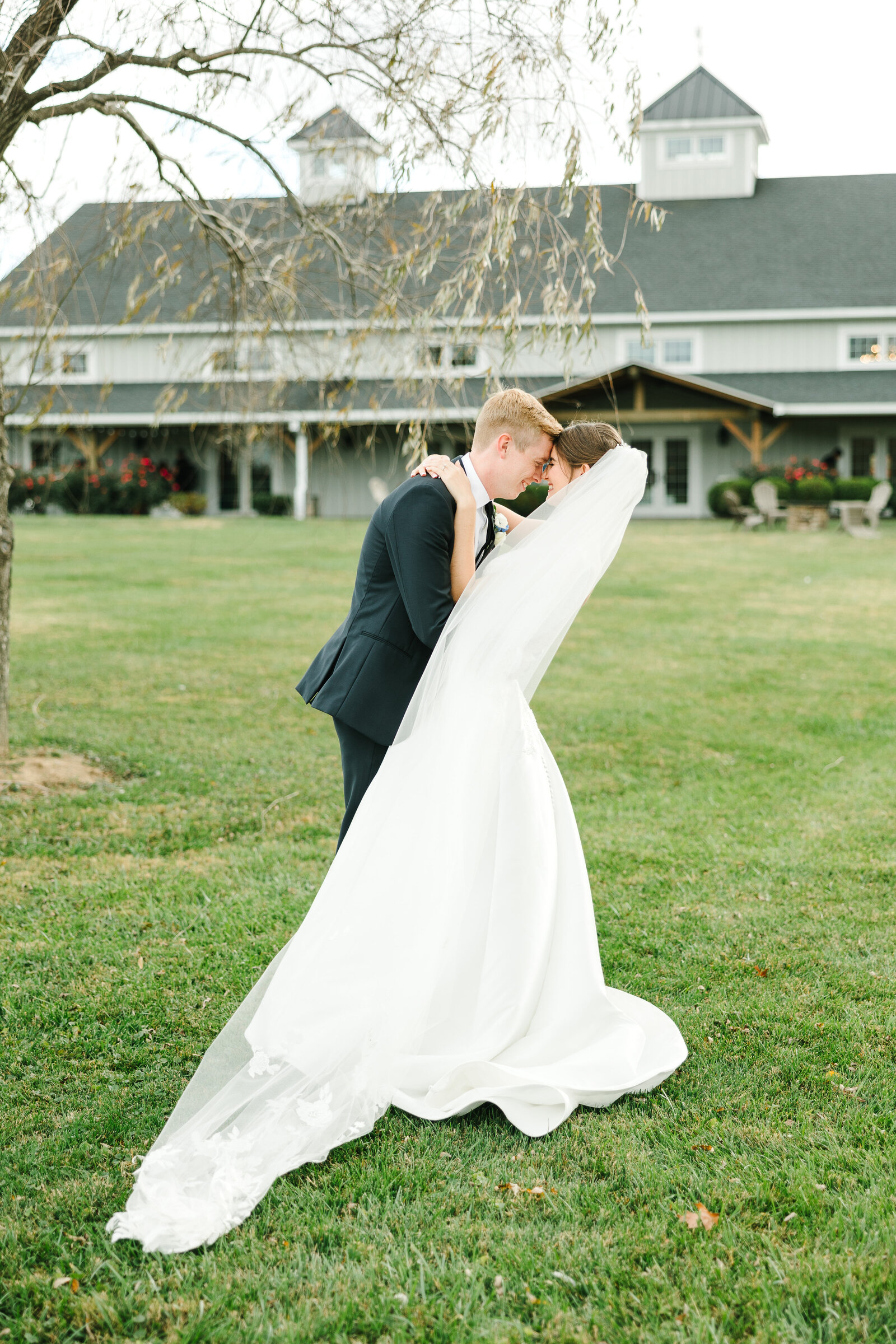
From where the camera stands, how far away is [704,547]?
2097cm

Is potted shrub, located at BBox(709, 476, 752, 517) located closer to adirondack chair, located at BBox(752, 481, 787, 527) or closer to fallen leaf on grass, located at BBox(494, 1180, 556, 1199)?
adirondack chair, located at BBox(752, 481, 787, 527)

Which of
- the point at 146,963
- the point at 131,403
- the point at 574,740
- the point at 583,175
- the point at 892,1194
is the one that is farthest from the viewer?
the point at 131,403

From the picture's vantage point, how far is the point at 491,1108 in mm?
3387

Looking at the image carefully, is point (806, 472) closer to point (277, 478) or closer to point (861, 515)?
point (861, 515)

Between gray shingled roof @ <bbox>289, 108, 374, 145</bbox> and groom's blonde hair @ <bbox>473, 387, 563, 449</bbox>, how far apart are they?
3613 mm

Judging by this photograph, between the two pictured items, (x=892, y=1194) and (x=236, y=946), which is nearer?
(x=892, y=1194)

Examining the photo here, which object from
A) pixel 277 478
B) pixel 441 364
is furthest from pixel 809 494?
pixel 441 364

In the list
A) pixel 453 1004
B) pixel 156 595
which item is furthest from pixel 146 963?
pixel 156 595

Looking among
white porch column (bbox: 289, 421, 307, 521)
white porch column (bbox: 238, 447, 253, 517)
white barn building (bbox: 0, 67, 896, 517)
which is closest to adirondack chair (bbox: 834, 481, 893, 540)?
white barn building (bbox: 0, 67, 896, 517)

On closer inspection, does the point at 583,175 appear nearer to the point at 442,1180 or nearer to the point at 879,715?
the point at 442,1180

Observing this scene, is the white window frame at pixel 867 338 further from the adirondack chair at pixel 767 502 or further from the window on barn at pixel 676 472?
the adirondack chair at pixel 767 502

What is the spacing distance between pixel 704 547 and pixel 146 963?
58.6 feet

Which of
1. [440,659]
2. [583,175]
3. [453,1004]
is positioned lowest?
[453,1004]

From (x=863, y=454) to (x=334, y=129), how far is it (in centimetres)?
2634
